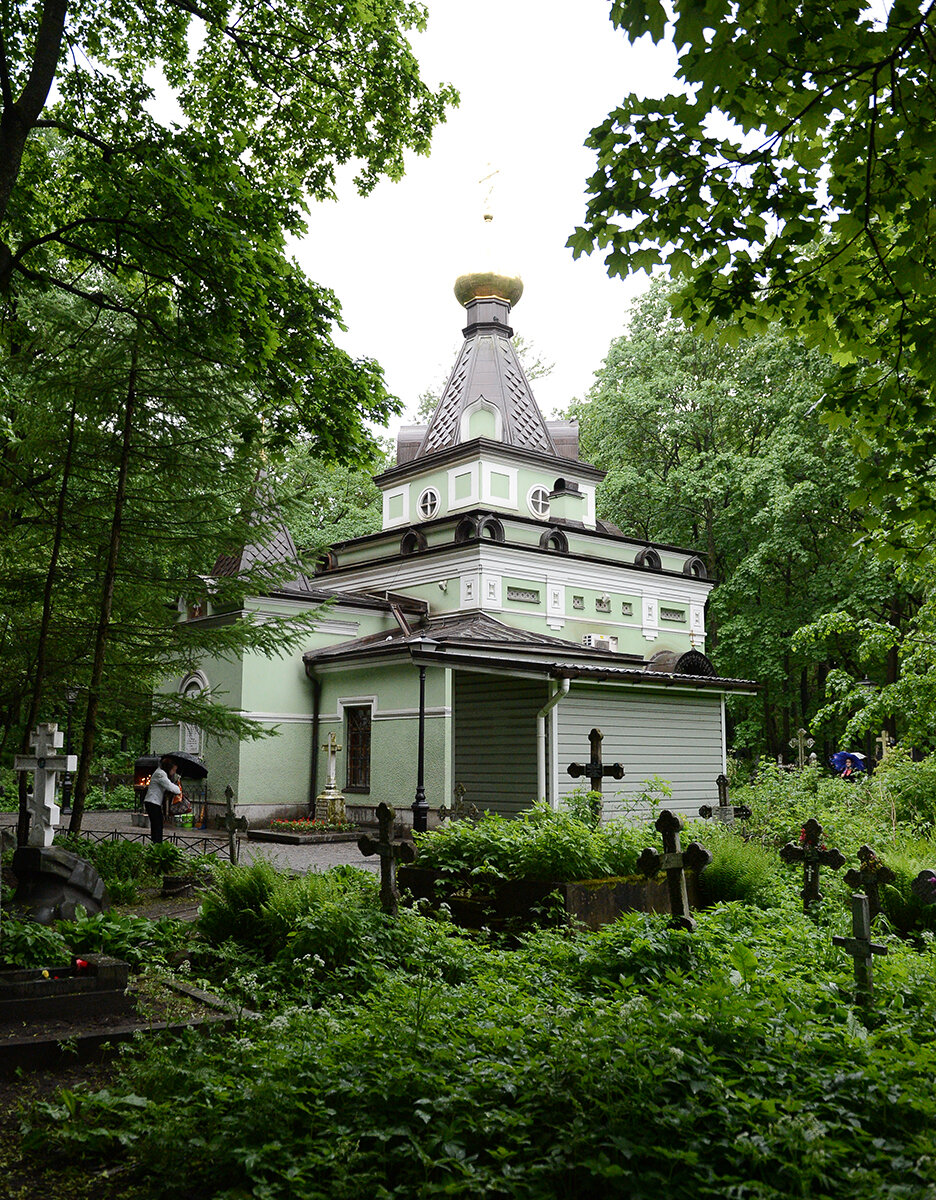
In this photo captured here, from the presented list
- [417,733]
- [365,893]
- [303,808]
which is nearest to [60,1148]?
[365,893]

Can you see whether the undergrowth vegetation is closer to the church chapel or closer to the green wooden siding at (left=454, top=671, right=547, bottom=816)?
the church chapel

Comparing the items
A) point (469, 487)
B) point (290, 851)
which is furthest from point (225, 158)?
point (469, 487)

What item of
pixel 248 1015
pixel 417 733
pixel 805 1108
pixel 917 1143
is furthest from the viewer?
pixel 417 733

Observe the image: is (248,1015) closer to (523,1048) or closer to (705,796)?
(523,1048)

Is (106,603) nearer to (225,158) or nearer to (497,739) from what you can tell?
(225,158)

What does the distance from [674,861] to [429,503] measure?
70.9 feet

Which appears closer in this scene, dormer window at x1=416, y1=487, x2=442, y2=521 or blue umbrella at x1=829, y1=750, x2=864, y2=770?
blue umbrella at x1=829, y1=750, x2=864, y2=770

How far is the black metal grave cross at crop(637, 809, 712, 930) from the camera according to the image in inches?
268

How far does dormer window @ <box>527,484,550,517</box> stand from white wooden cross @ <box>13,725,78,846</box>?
20.1 meters

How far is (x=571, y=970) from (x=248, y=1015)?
6.36 ft

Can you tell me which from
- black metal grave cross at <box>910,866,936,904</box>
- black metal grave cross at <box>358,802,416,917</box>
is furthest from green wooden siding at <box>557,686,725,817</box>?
black metal grave cross at <box>910,866,936,904</box>

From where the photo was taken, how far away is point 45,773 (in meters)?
8.58

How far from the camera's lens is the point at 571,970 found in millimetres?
5797

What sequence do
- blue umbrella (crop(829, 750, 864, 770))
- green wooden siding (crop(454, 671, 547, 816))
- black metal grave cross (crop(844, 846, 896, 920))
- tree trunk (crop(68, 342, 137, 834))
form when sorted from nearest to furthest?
black metal grave cross (crop(844, 846, 896, 920)), tree trunk (crop(68, 342, 137, 834)), green wooden siding (crop(454, 671, 547, 816)), blue umbrella (crop(829, 750, 864, 770))
